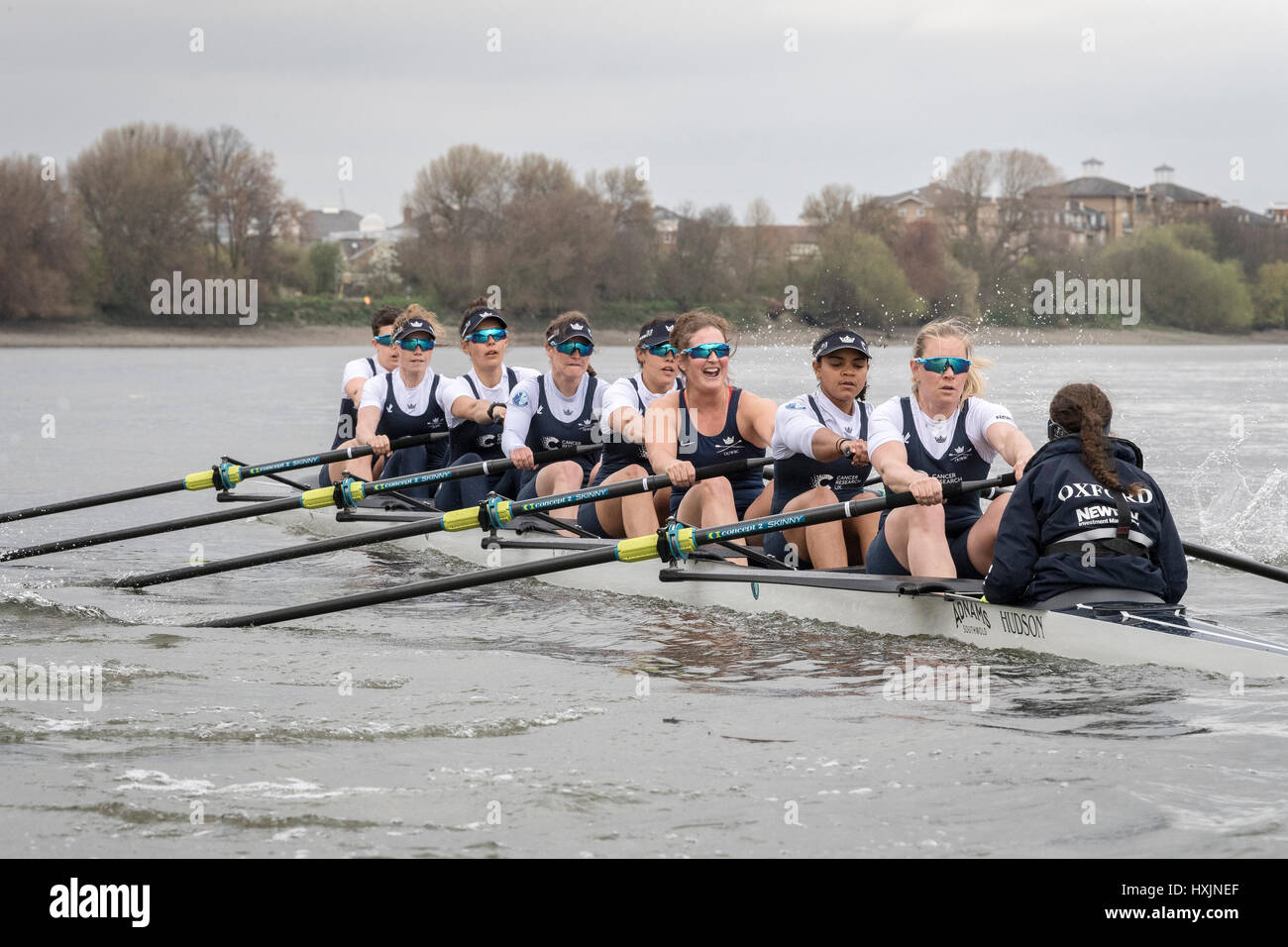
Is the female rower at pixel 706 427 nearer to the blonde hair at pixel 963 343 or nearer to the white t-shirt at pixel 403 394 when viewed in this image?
the blonde hair at pixel 963 343

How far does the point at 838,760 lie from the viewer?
4641 millimetres

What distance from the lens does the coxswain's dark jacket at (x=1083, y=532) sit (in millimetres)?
5184

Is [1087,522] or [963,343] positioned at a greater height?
[963,343]

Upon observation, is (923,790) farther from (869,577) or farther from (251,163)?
(251,163)

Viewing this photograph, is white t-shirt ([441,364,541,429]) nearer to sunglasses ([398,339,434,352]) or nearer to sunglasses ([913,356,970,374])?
sunglasses ([398,339,434,352])

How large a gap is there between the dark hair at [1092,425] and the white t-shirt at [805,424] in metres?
1.58

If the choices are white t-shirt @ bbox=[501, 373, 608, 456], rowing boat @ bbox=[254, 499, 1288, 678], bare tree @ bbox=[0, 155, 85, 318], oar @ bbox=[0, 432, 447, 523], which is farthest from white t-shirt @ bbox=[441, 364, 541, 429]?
bare tree @ bbox=[0, 155, 85, 318]

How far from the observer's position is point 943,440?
6176 millimetres

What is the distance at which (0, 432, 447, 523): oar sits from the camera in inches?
378

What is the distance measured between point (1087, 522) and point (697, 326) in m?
2.44

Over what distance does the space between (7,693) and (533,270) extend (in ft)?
151

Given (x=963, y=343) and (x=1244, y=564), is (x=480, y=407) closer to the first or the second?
(x=963, y=343)

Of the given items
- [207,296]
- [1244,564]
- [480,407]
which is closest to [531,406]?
[480,407]
